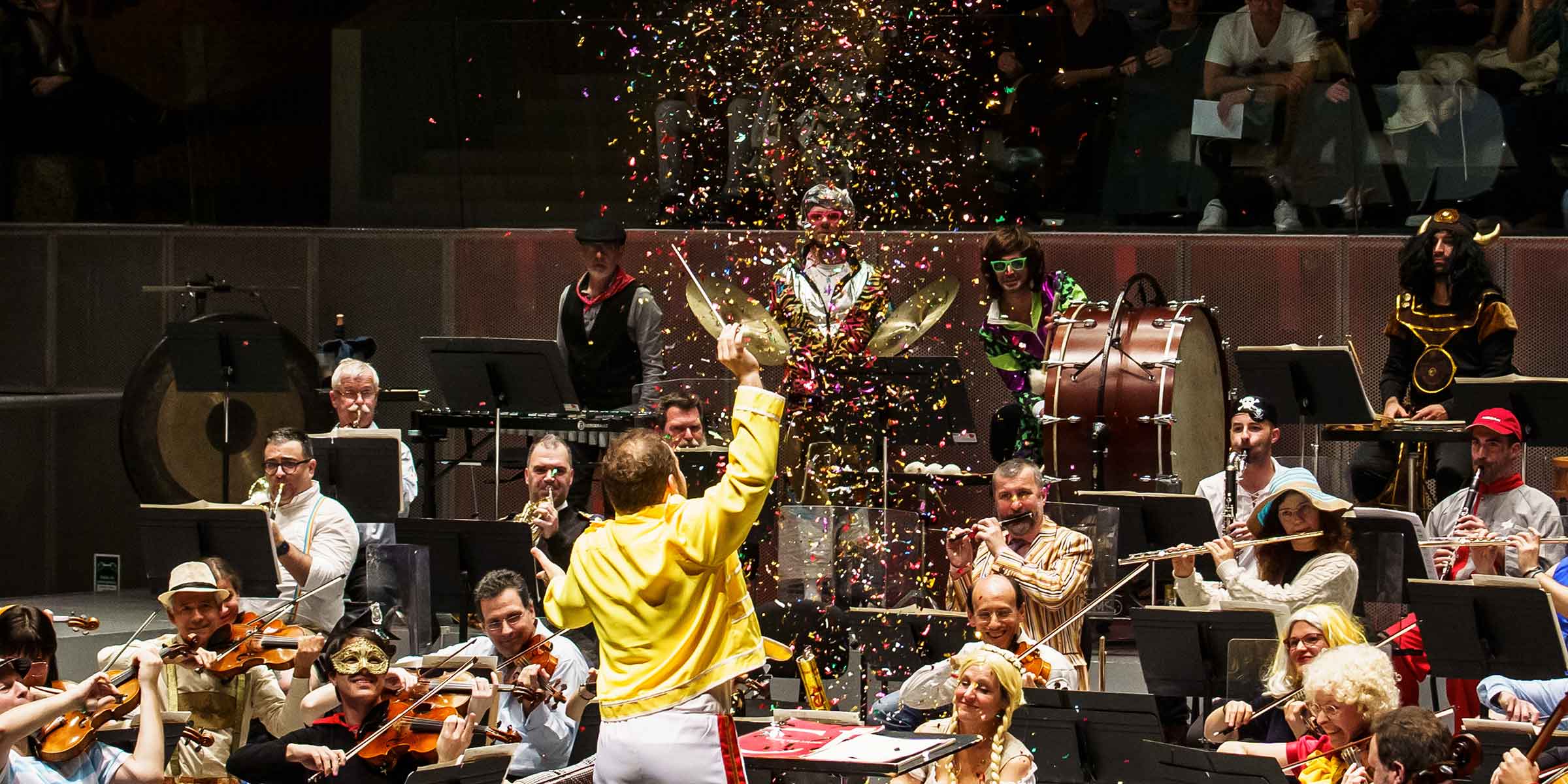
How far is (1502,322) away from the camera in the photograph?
31.9 ft

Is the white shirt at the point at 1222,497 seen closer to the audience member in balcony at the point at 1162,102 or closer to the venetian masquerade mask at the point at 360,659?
the audience member in balcony at the point at 1162,102

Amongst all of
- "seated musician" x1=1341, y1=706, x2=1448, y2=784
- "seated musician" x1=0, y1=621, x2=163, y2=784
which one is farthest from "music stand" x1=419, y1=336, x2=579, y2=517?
"seated musician" x1=1341, y1=706, x2=1448, y2=784

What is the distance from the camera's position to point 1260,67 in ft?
36.3

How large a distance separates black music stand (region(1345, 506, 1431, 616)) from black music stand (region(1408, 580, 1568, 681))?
3.29 feet

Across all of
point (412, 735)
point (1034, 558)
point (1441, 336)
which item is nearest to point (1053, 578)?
point (1034, 558)

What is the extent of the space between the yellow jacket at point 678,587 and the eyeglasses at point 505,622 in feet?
5.54

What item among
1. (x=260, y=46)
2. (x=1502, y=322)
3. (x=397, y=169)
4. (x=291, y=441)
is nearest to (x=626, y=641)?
(x=291, y=441)

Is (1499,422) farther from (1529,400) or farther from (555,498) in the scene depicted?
(555,498)

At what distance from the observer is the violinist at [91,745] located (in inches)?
235

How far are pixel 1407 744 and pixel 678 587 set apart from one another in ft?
5.91

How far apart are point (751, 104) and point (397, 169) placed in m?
2.32

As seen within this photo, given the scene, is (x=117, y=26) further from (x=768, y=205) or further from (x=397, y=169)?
(x=768, y=205)

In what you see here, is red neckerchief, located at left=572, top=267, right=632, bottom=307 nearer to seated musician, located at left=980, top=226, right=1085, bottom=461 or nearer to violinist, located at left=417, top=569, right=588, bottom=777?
seated musician, located at left=980, top=226, right=1085, bottom=461

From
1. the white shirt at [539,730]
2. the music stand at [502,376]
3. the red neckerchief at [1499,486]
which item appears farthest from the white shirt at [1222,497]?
the music stand at [502,376]
